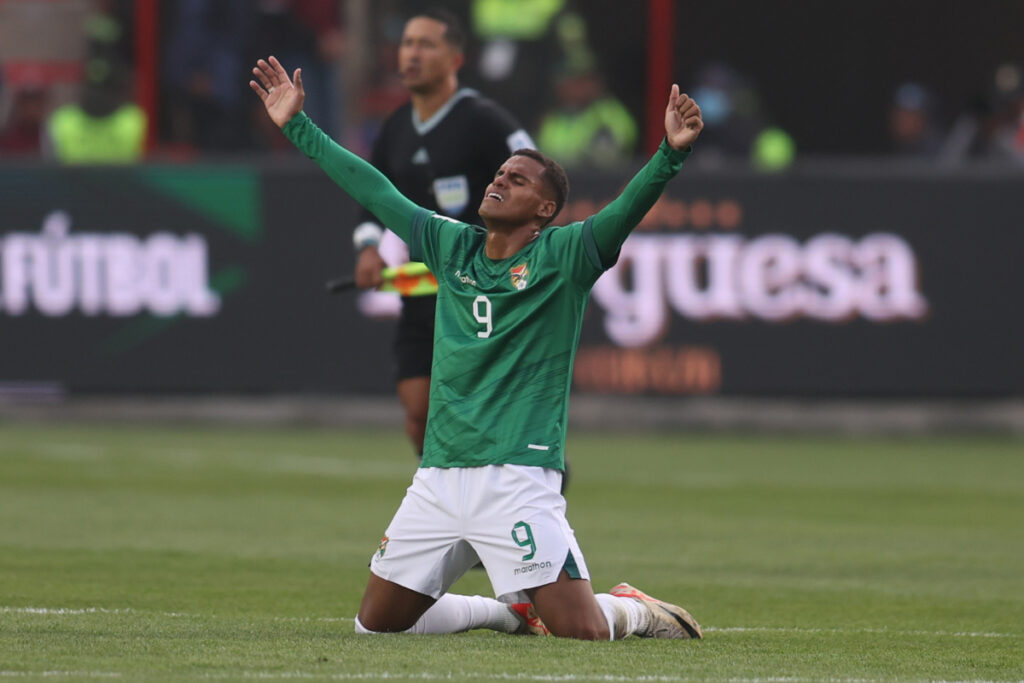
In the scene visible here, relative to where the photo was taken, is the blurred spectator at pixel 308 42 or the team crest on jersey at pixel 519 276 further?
the blurred spectator at pixel 308 42

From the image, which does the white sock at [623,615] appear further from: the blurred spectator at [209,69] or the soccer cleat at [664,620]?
the blurred spectator at [209,69]

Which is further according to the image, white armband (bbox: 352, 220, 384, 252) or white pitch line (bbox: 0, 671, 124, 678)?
white armband (bbox: 352, 220, 384, 252)

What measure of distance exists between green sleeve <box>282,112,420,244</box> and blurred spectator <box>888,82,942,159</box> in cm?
1146

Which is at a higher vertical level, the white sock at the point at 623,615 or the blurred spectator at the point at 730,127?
the blurred spectator at the point at 730,127

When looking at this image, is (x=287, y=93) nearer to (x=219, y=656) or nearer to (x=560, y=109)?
(x=219, y=656)

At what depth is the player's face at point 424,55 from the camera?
9195 mm

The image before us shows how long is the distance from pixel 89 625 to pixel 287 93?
6.66 ft

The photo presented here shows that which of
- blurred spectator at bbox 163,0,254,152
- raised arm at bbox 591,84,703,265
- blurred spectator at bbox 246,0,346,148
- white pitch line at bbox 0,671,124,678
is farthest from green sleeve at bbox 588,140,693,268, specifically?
blurred spectator at bbox 163,0,254,152

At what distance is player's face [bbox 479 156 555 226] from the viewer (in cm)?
679

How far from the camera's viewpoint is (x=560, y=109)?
17.9 m

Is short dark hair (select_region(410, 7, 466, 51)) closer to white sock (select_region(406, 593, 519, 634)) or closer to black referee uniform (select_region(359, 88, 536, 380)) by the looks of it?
black referee uniform (select_region(359, 88, 536, 380))

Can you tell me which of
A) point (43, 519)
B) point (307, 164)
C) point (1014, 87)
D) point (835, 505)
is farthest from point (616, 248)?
point (1014, 87)

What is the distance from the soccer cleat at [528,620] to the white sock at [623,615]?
0.30m

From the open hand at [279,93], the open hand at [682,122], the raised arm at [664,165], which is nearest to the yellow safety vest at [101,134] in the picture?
the open hand at [279,93]
